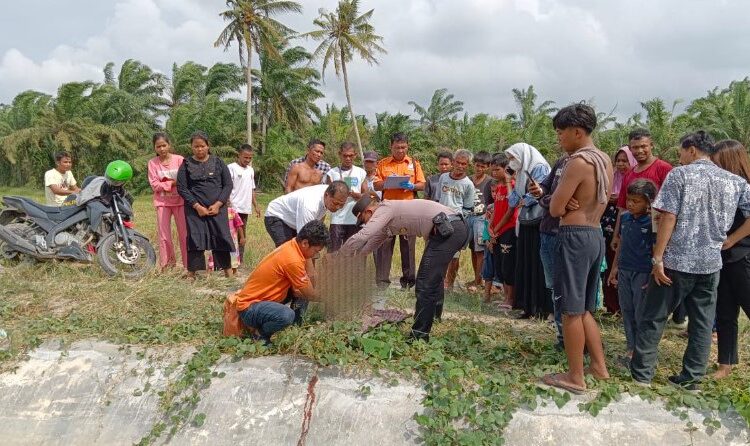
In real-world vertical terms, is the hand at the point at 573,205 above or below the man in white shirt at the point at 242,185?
below

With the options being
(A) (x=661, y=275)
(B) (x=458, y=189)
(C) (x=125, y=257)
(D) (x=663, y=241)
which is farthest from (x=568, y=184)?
(C) (x=125, y=257)

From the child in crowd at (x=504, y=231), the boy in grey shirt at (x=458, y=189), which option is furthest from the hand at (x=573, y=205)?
the boy in grey shirt at (x=458, y=189)

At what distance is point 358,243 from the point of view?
159 inches

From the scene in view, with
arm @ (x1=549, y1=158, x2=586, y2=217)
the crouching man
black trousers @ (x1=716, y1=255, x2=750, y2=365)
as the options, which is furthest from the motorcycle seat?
black trousers @ (x1=716, y1=255, x2=750, y2=365)

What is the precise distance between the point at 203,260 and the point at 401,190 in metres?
2.32

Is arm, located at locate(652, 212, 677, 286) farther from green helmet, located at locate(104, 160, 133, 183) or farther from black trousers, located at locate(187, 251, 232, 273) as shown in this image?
green helmet, located at locate(104, 160, 133, 183)

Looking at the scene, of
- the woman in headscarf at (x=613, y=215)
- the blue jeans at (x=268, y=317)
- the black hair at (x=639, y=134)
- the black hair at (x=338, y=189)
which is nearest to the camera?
the blue jeans at (x=268, y=317)

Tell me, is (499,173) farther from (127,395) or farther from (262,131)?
(262,131)

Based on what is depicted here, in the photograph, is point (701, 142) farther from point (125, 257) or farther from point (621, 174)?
point (125, 257)

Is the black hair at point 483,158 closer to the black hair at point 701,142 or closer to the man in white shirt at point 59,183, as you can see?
the black hair at point 701,142

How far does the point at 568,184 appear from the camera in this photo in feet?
10.9

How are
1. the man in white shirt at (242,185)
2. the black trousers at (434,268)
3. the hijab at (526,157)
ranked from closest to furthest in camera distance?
the black trousers at (434,268), the hijab at (526,157), the man in white shirt at (242,185)

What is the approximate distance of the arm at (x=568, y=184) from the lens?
328 centimetres

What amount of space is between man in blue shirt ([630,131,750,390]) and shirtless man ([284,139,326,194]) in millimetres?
3765
